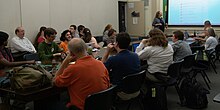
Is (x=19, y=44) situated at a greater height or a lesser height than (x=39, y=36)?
lesser

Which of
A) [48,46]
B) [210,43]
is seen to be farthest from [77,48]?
[210,43]

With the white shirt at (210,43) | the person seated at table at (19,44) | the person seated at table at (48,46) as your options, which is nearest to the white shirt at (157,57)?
the person seated at table at (48,46)

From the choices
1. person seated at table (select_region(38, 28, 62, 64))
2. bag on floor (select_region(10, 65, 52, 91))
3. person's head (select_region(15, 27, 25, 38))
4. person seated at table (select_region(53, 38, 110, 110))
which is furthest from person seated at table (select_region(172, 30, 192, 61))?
person's head (select_region(15, 27, 25, 38))

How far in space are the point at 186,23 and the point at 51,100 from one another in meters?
7.80

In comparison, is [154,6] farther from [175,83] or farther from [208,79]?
[175,83]

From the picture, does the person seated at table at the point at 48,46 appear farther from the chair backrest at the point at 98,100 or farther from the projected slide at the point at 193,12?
the projected slide at the point at 193,12

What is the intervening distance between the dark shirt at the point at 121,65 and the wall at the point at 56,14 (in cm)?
421

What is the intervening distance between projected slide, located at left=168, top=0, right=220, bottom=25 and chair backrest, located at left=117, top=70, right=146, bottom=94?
7052 mm

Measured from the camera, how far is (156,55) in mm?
3762

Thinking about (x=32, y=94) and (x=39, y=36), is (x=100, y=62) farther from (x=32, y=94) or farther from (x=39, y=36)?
(x=39, y=36)

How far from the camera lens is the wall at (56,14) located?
6.46 meters

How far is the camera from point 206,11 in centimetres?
927

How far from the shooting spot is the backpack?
3.84 m

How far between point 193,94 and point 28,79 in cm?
250
